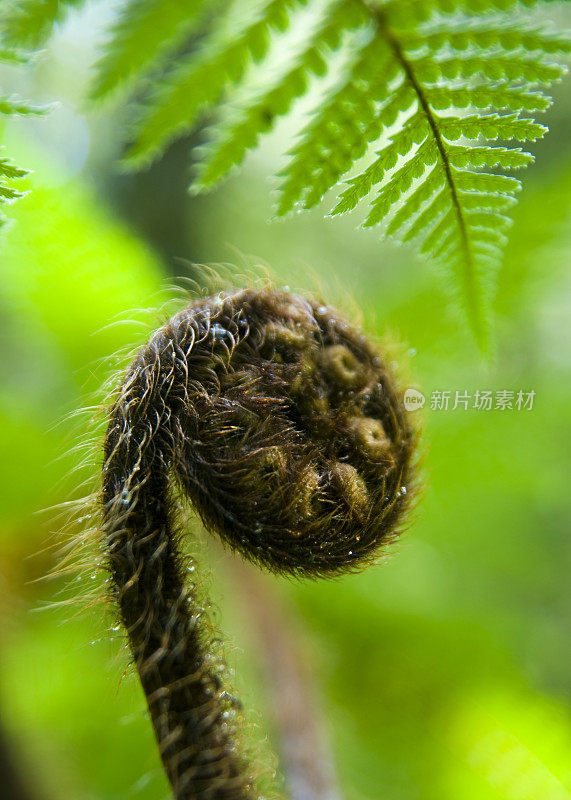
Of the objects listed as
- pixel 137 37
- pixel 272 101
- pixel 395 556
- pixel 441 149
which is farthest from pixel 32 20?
pixel 395 556

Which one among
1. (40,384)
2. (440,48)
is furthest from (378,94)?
(40,384)

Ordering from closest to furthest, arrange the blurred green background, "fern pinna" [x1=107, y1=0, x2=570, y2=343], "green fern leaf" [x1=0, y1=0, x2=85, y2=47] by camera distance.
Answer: "green fern leaf" [x1=0, y1=0, x2=85, y2=47] < "fern pinna" [x1=107, y1=0, x2=570, y2=343] < the blurred green background

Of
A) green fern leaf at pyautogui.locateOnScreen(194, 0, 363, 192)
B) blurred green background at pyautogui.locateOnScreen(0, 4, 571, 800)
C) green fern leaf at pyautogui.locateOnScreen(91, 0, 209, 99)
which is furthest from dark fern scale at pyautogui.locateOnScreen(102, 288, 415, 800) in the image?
blurred green background at pyautogui.locateOnScreen(0, 4, 571, 800)

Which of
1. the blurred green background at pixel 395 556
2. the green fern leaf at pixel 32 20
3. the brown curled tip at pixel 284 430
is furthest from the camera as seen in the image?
the blurred green background at pixel 395 556

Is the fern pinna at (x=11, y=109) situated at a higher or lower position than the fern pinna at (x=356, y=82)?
lower

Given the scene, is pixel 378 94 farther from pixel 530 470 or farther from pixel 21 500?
pixel 530 470

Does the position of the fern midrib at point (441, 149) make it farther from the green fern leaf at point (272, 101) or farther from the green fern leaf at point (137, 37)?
the green fern leaf at point (137, 37)

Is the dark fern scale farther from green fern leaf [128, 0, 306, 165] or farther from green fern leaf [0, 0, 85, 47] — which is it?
green fern leaf [0, 0, 85, 47]

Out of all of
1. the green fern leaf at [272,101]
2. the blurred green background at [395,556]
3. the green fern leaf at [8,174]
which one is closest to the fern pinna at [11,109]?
the green fern leaf at [8,174]
